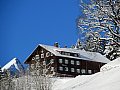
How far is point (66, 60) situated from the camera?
79.3 m

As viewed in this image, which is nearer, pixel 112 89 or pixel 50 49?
pixel 112 89

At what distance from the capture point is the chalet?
7652 cm

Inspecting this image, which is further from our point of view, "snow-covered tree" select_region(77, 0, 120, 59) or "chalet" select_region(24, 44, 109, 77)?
"chalet" select_region(24, 44, 109, 77)

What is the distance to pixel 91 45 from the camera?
2638cm

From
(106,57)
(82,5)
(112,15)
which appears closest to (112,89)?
(112,15)

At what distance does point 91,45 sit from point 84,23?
1812mm

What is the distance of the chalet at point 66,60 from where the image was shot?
251ft

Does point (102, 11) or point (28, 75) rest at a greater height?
point (102, 11)

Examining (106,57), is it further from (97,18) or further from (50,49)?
(97,18)

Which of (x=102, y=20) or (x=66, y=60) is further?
(x=66, y=60)

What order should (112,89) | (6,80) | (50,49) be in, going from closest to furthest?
(112,89)
(6,80)
(50,49)

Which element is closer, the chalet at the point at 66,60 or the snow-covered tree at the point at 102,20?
the snow-covered tree at the point at 102,20

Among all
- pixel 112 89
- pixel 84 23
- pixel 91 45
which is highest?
pixel 84 23

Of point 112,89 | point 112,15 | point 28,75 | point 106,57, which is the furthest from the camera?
point 106,57
